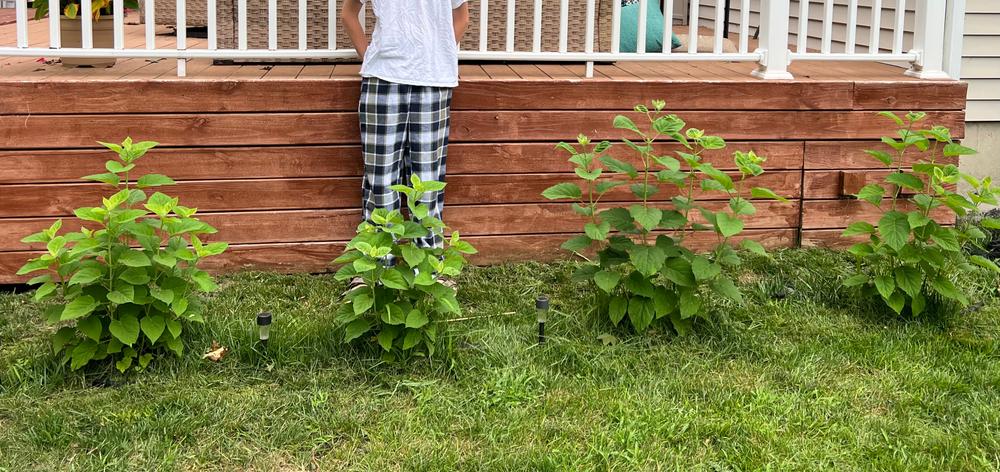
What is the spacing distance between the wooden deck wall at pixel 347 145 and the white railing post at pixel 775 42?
0.07 metres

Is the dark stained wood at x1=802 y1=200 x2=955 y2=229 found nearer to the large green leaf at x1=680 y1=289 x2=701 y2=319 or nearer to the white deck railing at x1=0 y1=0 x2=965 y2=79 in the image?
the white deck railing at x1=0 y1=0 x2=965 y2=79

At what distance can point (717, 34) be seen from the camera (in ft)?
13.8

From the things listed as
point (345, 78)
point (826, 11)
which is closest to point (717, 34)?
point (826, 11)

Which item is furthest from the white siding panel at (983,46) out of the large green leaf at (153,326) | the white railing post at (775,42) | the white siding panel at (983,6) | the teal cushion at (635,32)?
the large green leaf at (153,326)

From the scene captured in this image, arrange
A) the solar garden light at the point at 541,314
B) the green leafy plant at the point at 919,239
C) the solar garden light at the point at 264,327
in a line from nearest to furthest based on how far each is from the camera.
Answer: the solar garden light at the point at 264,327
the solar garden light at the point at 541,314
the green leafy plant at the point at 919,239

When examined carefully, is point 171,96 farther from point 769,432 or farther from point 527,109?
point 769,432

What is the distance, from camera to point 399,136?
12.3 feet

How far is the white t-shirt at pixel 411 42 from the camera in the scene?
356 cm

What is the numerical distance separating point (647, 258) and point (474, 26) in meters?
1.64

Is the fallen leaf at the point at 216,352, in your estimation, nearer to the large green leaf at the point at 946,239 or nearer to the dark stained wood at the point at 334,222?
the dark stained wood at the point at 334,222

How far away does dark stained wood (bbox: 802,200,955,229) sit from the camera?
172 inches

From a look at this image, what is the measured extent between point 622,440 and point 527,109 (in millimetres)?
1770

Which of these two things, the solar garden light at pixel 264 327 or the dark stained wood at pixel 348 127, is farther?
the dark stained wood at pixel 348 127

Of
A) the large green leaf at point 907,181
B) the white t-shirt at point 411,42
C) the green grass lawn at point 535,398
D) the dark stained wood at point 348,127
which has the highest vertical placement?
the white t-shirt at point 411,42
